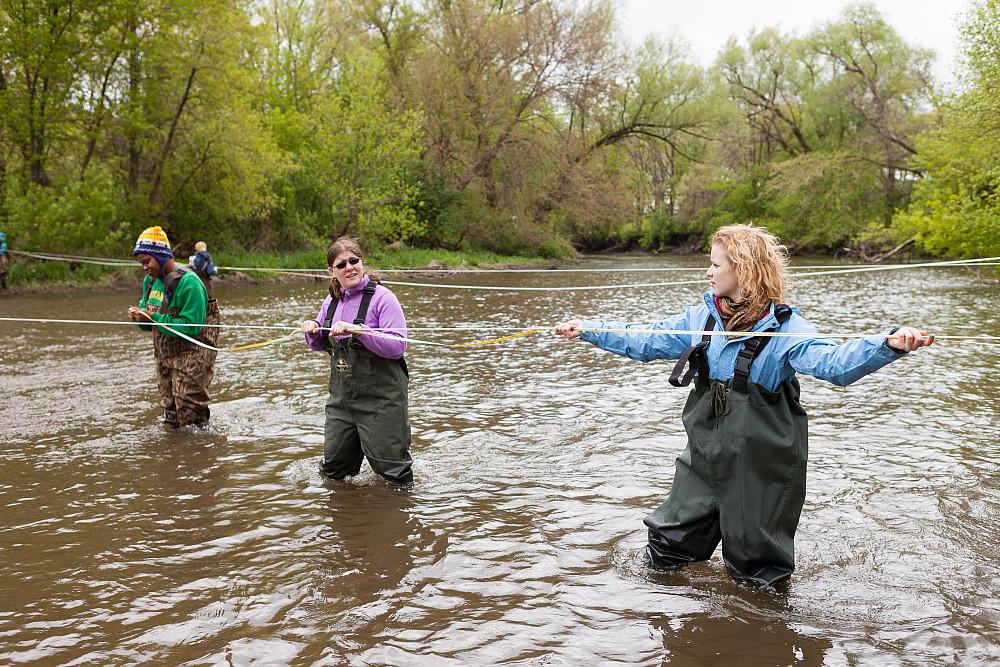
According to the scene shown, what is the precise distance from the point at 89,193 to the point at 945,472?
1069 inches

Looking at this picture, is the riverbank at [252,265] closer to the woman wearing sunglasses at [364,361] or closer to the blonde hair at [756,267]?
the woman wearing sunglasses at [364,361]

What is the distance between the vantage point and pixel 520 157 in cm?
4284

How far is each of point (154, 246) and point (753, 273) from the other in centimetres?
582

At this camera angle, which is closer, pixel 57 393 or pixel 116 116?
pixel 57 393

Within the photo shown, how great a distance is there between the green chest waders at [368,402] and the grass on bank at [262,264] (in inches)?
674

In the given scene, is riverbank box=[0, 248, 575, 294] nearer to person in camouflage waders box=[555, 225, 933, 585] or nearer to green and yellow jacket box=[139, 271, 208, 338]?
green and yellow jacket box=[139, 271, 208, 338]

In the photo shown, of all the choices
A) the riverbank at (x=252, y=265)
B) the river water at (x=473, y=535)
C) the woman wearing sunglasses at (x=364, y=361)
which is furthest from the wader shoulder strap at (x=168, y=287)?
the riverbank at (x=252, y=265)

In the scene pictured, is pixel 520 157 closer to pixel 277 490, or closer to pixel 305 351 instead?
pixel 305 351

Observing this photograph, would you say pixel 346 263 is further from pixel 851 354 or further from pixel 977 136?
pixel 977 136

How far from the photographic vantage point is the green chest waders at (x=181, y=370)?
7869 mm

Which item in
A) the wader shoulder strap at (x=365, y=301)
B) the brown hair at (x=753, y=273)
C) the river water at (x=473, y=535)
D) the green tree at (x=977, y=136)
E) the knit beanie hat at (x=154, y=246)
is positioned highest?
the green tree at (x=977, y=136)

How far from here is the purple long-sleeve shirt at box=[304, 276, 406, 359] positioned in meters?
5.83

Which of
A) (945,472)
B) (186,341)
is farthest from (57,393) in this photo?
(945,472)

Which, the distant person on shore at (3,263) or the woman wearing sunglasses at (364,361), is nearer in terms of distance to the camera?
the woman wearing sunglasses at (364,361)
